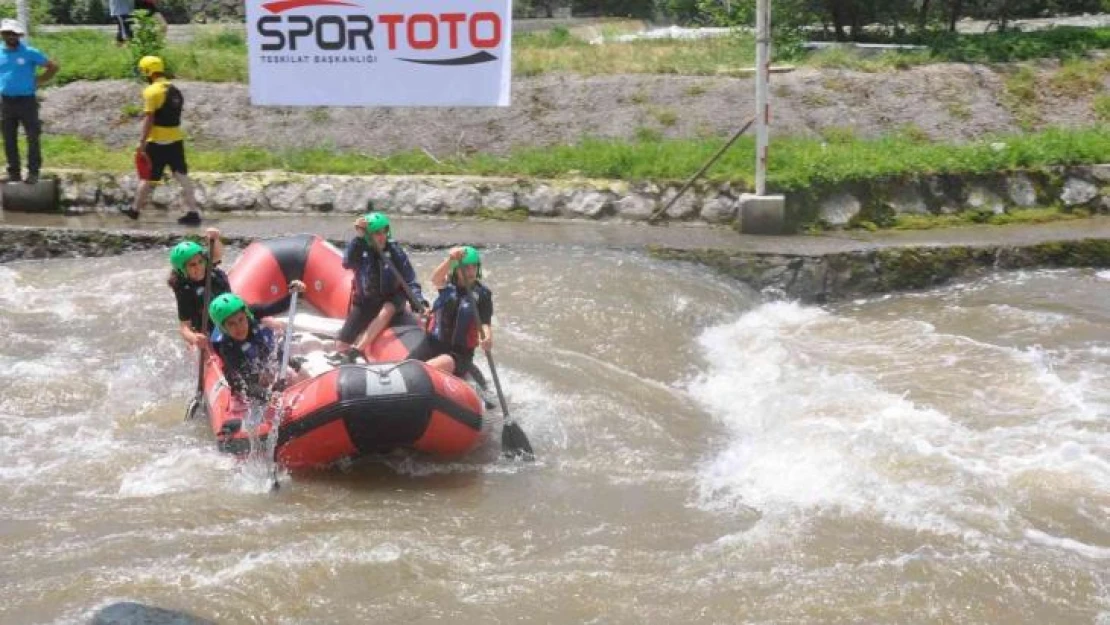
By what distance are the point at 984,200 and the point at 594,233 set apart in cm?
391

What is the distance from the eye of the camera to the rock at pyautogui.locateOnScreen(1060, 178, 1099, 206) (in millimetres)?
12250

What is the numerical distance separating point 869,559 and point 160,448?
4079 mm

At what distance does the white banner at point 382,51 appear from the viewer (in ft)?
39.1

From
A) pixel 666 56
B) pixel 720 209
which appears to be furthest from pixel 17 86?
pixel 666 56

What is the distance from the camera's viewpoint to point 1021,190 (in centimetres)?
1223

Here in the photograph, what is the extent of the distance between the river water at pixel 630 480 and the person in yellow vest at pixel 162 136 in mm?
1538

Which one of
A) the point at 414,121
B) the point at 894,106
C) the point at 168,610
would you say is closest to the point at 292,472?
the point at 168,610

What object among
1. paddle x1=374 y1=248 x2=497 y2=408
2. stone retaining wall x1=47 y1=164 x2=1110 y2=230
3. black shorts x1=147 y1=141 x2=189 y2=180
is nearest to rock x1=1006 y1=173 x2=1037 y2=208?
stone retaining wall x1=47 y1=164 x2=1110 y2=230

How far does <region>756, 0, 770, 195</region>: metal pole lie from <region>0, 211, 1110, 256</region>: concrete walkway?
27.0 inches

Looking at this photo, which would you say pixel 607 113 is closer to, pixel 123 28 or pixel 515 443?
pixel 123 28

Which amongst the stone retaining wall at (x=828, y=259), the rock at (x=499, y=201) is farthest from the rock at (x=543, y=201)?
the stone retaining wall at (x=828, y=259)

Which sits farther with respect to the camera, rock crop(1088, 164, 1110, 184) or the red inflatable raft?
rock crop(1088, 164, 1110, 184)

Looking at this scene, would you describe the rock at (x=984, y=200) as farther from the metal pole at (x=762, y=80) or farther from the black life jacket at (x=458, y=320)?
the black life jacket at (x=458, y=320)

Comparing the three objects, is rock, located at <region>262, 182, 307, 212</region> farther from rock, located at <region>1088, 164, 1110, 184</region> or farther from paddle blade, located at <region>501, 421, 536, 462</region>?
rock, located at <region>1088, 164, 1110, 184</region>
